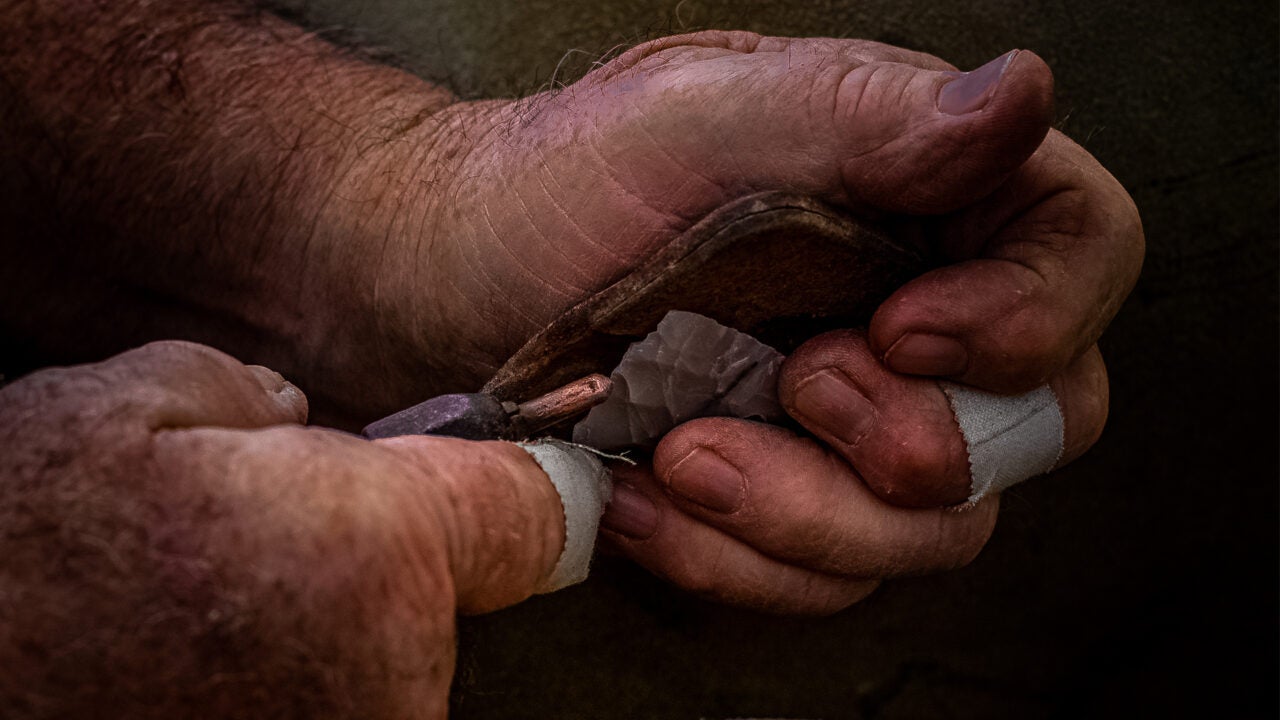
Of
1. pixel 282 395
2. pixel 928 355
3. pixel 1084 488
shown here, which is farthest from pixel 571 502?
pixel 1084 488

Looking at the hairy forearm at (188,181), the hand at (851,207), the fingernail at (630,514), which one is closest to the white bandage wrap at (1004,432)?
the hand at (851,207)

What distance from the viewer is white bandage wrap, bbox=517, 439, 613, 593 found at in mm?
602

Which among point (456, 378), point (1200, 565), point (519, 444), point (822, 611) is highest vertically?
point (519, 444)

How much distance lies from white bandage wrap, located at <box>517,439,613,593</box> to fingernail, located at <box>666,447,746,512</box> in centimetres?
9

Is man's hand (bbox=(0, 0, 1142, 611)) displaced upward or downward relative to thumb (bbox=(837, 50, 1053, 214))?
downward

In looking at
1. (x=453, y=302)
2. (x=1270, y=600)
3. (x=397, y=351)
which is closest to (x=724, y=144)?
(x=453, y=302)

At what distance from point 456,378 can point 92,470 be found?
0.49 meters

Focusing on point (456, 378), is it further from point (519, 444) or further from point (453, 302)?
point (519, 444)

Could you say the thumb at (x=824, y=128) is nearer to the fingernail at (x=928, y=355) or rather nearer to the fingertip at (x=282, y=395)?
the fingernail at (x=928, y=355)

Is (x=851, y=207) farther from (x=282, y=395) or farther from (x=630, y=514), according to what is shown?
(x=282, y=395)

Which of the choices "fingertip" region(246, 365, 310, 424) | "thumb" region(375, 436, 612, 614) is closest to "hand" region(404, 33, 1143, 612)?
"thumb" region(375, 436, 612, 614)

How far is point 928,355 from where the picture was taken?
2.24 ft

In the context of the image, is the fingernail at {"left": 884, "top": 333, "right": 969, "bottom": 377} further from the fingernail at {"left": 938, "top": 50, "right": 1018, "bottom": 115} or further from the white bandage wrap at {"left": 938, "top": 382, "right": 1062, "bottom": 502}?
the fingernail at {"left": 938, "top": 50, "right": 1018, "bottom": 115}

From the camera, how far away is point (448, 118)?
36.9 inches
